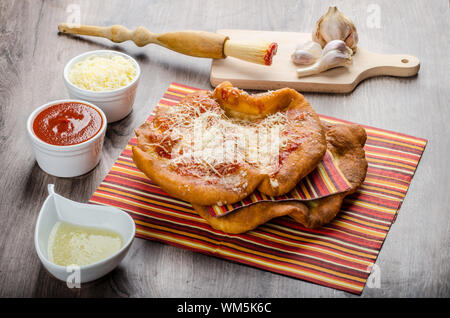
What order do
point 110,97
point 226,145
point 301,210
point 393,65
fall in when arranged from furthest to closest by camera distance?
point 393,65
point 110,97
point 226,145
point 301,210

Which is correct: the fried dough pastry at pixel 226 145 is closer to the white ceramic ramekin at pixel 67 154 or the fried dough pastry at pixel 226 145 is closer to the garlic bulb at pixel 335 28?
the white ceramic ramekin at pixel 67 154

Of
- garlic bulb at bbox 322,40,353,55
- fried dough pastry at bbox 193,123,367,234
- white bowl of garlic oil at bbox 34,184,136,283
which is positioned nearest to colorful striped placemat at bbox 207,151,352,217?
fried dough pastry at bbox 193,123,367,234

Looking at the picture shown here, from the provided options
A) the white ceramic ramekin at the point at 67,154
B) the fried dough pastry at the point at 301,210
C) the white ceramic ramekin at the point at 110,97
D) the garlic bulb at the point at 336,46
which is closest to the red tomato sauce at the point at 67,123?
the white ceramic ramekin at the point at 67,154

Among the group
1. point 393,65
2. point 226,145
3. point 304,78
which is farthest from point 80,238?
point 393,65

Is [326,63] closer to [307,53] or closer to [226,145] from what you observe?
[307,53]

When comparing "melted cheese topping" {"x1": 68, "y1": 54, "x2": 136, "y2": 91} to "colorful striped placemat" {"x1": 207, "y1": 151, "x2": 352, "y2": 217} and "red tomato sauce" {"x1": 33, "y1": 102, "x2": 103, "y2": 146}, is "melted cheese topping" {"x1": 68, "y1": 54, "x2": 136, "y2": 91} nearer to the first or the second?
"red tomato sauce" {"x1": 33, "y1": 102, "x2": 103, "y2": 146}

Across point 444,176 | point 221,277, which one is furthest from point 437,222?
point 221,277
